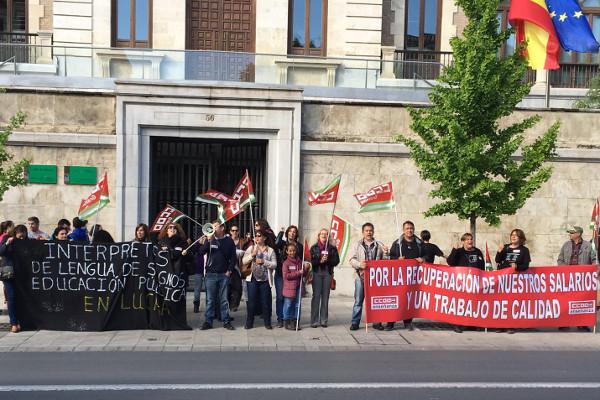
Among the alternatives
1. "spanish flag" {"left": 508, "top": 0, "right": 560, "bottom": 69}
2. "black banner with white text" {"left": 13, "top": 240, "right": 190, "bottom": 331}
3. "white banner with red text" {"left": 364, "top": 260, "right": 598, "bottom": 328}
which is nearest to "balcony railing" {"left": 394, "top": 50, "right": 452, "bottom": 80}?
"spanish flag" {"left": 508, "top": 0, "right": 560, "bottom": 69}

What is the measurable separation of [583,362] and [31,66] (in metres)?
14.6

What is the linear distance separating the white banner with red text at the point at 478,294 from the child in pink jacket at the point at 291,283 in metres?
1.19

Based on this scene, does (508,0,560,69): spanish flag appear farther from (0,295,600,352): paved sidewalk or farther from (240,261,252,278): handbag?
(240,261,252,278): handbag

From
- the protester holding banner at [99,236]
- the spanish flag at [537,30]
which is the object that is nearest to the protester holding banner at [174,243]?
the protester holding banner at [99,236]

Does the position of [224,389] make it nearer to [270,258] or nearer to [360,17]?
[270,258]

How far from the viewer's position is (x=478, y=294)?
39.7 ft

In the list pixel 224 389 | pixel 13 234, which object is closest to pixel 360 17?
pixel 13 234

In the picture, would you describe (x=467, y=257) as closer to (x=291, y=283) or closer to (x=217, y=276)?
(x=291, y=283)

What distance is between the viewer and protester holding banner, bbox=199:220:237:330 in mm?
12172

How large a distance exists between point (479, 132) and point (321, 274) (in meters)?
3.89

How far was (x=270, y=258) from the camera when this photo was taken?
1231 cm

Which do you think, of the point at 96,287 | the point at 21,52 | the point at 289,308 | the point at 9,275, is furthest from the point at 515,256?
the point at 21,52

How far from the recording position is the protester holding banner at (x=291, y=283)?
1221cm

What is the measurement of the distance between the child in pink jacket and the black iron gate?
481cm
